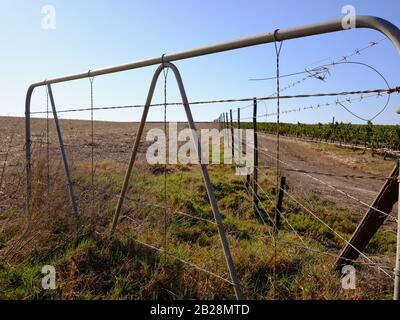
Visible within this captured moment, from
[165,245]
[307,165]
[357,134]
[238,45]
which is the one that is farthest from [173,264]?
[357,134]

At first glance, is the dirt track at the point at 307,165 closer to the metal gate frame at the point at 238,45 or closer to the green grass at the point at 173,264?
the green grass at the point at 173,264

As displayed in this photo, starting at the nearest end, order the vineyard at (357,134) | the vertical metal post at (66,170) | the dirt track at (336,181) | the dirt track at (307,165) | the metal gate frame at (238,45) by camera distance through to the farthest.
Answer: the metal gate frame at (238,45), the vertical metal post at (66,170), the dirt track at (336,181), the dirt track at (307,165), the vineyard at (357,134)

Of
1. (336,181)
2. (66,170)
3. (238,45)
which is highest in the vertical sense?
(238,45)

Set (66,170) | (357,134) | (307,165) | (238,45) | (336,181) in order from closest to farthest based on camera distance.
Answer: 1. (238,45)
2. (66,170)
3. (336,181)
4. (307,165)
5. (357,134)

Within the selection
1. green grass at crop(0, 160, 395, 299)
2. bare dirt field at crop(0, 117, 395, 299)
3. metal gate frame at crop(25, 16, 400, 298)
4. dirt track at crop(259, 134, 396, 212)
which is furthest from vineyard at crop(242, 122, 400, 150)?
metal gate frame at crop(25, 16, 400, 298)

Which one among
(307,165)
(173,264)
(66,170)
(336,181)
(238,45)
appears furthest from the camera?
(307,165)

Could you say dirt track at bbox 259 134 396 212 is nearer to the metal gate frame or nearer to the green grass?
the metal gate frame

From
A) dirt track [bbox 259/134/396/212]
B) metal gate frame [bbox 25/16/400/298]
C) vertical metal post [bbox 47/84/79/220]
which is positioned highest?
metal gate frame [bbox 25/16/400/298]

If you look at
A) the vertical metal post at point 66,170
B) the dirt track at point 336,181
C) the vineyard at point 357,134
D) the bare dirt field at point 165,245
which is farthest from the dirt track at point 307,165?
the vineyard at point 357,134

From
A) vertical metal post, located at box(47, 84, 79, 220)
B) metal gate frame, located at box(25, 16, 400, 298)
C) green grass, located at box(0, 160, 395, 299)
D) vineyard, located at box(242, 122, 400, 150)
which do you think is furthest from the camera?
vineyard, located at box(242, 122, 400, 150)

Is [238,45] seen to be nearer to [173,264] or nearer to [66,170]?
[173,264]

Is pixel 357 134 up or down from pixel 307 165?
up

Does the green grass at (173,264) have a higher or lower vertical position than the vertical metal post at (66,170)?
lower
